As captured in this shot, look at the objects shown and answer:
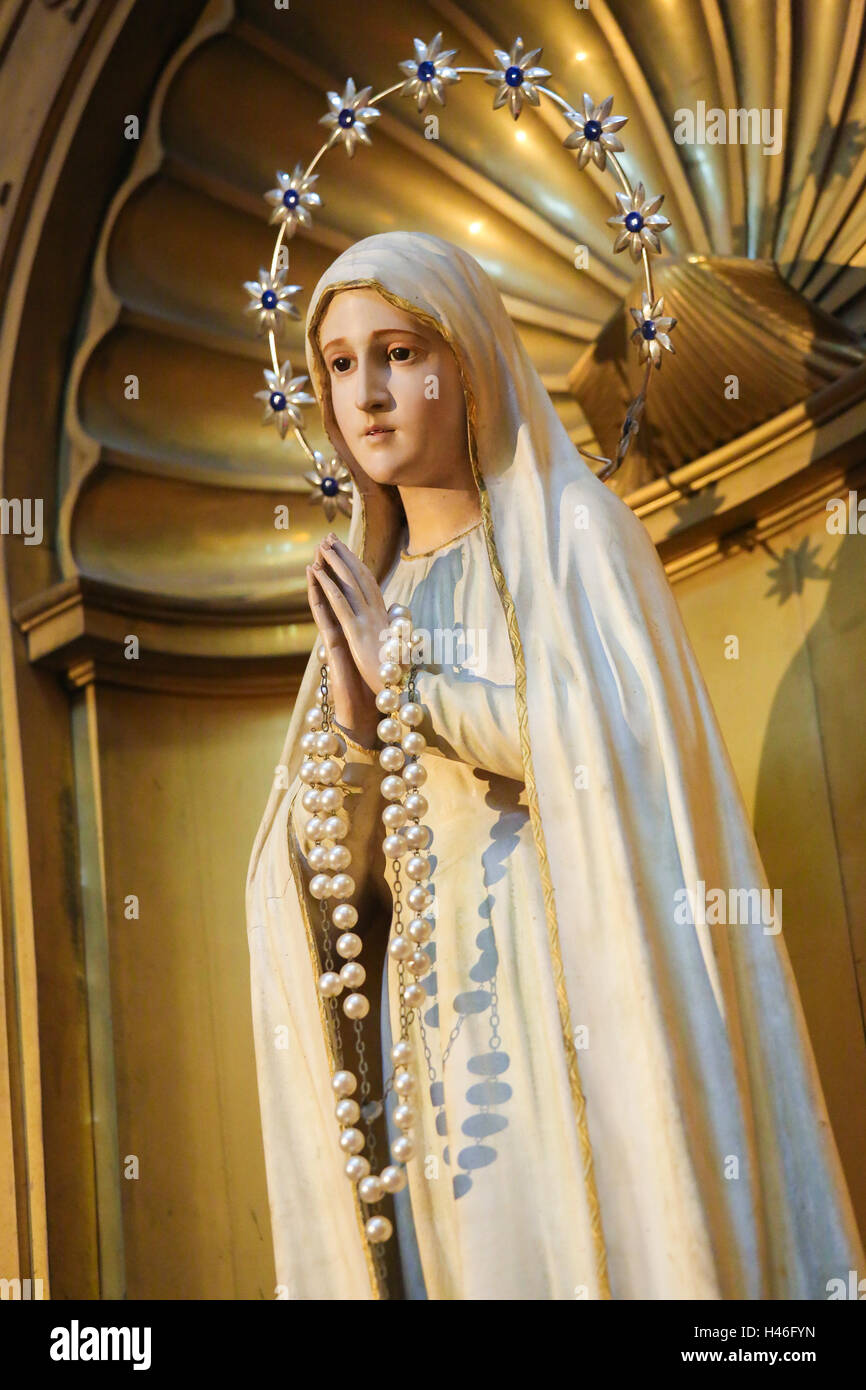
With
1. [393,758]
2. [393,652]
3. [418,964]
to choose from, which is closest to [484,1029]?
[418,964]

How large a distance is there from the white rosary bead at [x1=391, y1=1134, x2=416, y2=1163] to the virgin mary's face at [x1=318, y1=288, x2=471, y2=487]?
31.8 inches

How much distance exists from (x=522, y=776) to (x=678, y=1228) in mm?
527

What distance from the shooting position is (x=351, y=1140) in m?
1.96

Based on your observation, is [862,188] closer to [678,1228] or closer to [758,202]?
[758,202]

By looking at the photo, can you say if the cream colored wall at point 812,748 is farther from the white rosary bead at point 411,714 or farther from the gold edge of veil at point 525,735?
the white rosary bead at point 411,714

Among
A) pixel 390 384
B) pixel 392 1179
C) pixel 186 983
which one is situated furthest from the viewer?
pixel 186 983

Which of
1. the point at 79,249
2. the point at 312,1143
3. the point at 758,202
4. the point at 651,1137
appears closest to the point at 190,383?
the point at 79,249

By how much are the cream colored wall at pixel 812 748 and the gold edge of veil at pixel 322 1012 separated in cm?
83

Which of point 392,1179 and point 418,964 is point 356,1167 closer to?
point 392,1179

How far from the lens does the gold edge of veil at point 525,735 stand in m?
1.81

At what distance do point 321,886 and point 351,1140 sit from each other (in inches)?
11.1

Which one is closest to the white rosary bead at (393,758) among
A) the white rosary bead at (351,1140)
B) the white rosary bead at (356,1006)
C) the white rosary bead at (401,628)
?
the white rosary bead at (401,628)

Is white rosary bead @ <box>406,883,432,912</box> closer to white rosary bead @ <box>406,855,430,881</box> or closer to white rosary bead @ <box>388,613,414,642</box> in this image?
white rosary bead @ <box>406,855,430,881</box>

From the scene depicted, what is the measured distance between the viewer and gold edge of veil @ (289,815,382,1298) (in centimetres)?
200
